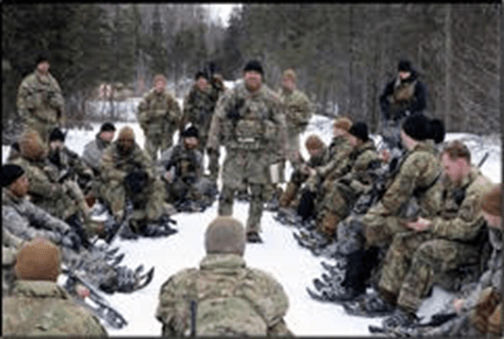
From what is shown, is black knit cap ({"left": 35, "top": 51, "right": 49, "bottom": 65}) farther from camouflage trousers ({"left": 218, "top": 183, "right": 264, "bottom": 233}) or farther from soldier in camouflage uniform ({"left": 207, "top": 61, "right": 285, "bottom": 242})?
camouflage trousers ({"left": 218, "top": 183, "right": 264, "bottom": 233})

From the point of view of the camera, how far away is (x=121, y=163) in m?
8.86

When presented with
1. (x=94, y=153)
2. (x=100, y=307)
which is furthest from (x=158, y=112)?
(x=100, y=307)

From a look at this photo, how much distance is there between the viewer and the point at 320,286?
6770 millimetres

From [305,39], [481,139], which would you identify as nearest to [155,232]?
[481,139]

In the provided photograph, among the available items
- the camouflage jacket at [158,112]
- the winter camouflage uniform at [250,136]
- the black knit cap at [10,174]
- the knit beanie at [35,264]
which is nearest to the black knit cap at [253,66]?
the winter camouflage uniform at [250,136]

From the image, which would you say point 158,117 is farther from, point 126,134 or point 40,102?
point 126,134

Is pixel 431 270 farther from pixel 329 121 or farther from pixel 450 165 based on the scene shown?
pixel 329 121

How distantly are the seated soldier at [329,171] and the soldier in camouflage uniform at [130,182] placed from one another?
181cm

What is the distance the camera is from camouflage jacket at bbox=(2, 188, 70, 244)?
5.91 metres

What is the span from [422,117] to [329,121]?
24.3m

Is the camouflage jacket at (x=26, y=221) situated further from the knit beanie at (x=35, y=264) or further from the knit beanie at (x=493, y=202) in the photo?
the knit beanie at (x=493, y=202)

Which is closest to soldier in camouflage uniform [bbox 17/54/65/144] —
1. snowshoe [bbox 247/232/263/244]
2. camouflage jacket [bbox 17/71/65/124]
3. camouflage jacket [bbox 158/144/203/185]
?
camouflage jacket [bbox 17/71/65/124]

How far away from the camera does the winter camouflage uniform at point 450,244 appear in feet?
18.4

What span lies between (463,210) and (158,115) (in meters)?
7.47
